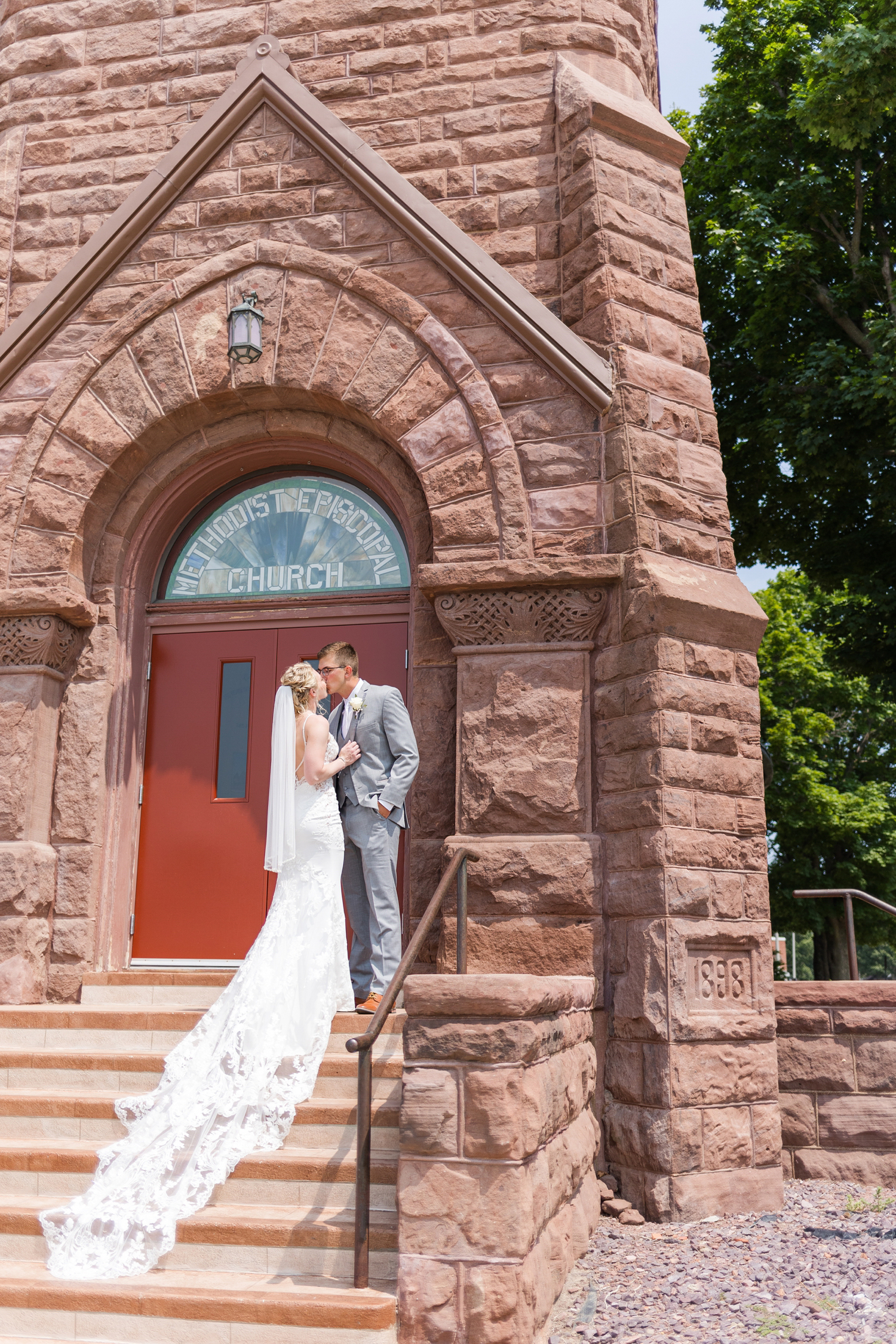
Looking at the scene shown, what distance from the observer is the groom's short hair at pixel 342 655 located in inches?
257

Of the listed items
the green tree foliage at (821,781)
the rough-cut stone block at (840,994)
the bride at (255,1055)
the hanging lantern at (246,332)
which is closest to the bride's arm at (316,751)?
the bride at (255,1055)

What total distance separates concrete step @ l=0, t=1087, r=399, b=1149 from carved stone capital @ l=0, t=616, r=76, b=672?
289cm

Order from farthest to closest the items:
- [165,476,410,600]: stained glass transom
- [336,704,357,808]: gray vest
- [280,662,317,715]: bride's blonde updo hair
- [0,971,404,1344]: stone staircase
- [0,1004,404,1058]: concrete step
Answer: [165,476,410,600]: stained glass transom < [336,704,357,808]: gray vest < [280,662,317,715]: bride's blonde updo hair < [0,1004,404,1058]: concrete step < [0,971,404,1344]: stone staircase

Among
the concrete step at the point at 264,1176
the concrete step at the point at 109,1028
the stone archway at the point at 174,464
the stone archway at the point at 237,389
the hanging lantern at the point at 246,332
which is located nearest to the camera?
the concrete step at the point at 264,1176

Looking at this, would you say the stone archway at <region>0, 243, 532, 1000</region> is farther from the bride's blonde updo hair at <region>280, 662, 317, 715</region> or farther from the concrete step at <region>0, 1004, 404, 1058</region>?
the bride's blonde updo hair at <region>280, 662, 317, 715</region>

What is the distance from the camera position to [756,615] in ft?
22.4

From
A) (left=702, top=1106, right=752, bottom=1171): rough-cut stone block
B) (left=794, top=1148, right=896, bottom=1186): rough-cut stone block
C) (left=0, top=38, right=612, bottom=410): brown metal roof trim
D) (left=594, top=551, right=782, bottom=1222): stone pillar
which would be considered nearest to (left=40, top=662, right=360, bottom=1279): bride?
(left=594, top=551, right=782, bottom=1222): stone pillar

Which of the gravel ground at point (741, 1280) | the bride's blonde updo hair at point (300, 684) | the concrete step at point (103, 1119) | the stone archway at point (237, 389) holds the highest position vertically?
the stone archway at point (237, 389)

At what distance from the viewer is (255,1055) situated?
5.12 metres

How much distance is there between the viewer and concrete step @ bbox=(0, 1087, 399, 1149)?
15.8 ft

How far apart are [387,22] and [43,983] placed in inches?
280

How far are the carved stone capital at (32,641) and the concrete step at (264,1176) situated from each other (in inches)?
129

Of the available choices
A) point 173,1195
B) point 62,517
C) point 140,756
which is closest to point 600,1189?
point 173,1195

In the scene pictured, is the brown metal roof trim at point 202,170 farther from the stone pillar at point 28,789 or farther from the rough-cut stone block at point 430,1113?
the rough-cut stone block at point 430,1113
